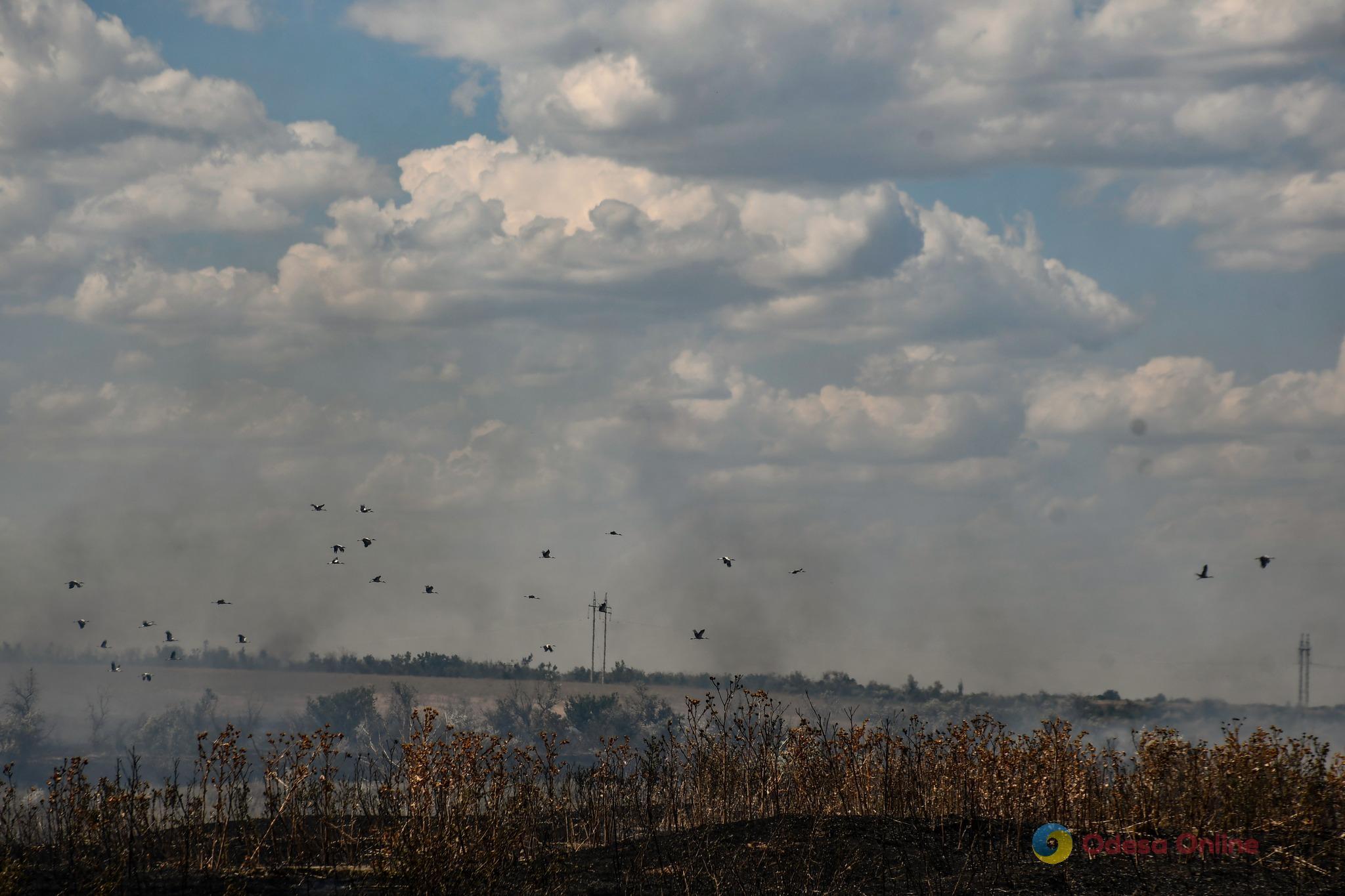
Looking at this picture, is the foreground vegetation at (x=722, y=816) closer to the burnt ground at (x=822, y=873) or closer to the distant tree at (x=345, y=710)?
the burnt ground at (x=822, y=873)

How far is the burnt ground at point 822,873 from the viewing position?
1357 cm

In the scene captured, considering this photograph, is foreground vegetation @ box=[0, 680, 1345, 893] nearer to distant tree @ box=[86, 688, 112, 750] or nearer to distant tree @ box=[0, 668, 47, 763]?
distant tree @ box=[0, 668, 47, 763]

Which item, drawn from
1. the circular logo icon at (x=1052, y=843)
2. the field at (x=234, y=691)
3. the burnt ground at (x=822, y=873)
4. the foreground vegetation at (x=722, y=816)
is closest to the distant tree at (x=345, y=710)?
the field at (x=234, y=691)

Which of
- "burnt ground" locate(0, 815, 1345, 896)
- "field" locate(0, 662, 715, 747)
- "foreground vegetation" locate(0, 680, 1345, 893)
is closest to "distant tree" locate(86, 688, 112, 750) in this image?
"field" locate(0, 662, 715, 747)

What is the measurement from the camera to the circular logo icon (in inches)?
589

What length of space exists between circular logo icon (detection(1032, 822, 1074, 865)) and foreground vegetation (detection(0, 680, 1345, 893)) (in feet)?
0.60

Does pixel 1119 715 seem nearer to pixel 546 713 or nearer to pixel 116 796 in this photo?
pixel 546 713

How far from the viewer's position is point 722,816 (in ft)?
Result: 60.5

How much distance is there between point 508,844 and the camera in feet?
47.1

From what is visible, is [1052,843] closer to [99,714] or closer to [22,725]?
[22,725]

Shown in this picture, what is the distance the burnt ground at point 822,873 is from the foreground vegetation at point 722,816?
0.04 m

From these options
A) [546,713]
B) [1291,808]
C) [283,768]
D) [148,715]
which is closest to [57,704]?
[148,715]

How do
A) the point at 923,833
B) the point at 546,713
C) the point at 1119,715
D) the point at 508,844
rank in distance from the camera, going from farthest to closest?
the point at 1119,715 < the point at 546,713 < the point at 923,833 < the point at 508,844

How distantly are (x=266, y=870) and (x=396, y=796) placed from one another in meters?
1.57
